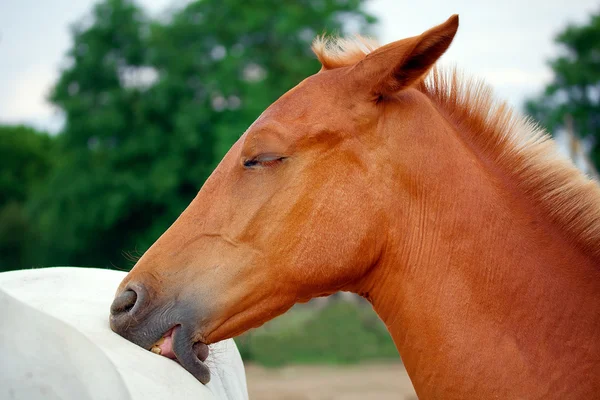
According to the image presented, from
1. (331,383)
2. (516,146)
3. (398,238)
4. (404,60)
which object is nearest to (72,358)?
(398,238)

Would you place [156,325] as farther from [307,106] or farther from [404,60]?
[404,60]

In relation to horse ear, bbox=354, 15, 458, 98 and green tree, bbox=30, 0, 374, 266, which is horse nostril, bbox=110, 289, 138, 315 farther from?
green tree, bbox=30, 0, 374, 266

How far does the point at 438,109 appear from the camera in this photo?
293 centimetres

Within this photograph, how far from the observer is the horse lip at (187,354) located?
8.40ft

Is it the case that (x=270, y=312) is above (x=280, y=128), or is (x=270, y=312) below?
below

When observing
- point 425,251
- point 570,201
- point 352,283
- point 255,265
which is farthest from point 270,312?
point 570,201

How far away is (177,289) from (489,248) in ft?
4.46

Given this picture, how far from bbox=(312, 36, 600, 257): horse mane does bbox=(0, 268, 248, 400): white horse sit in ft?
5.36

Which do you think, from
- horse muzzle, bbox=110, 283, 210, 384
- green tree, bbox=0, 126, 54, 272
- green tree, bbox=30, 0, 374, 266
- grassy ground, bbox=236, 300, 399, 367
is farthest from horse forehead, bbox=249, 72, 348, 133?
green tree, bbox=0, 126, 54, 272

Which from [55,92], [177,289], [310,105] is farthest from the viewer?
[55,92]

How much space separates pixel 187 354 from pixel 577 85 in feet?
118

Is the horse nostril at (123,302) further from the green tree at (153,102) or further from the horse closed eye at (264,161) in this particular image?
the green tree at (153,102)

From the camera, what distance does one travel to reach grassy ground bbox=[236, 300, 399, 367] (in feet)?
54.3

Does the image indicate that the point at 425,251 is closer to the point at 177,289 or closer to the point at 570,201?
the point at 570,201
